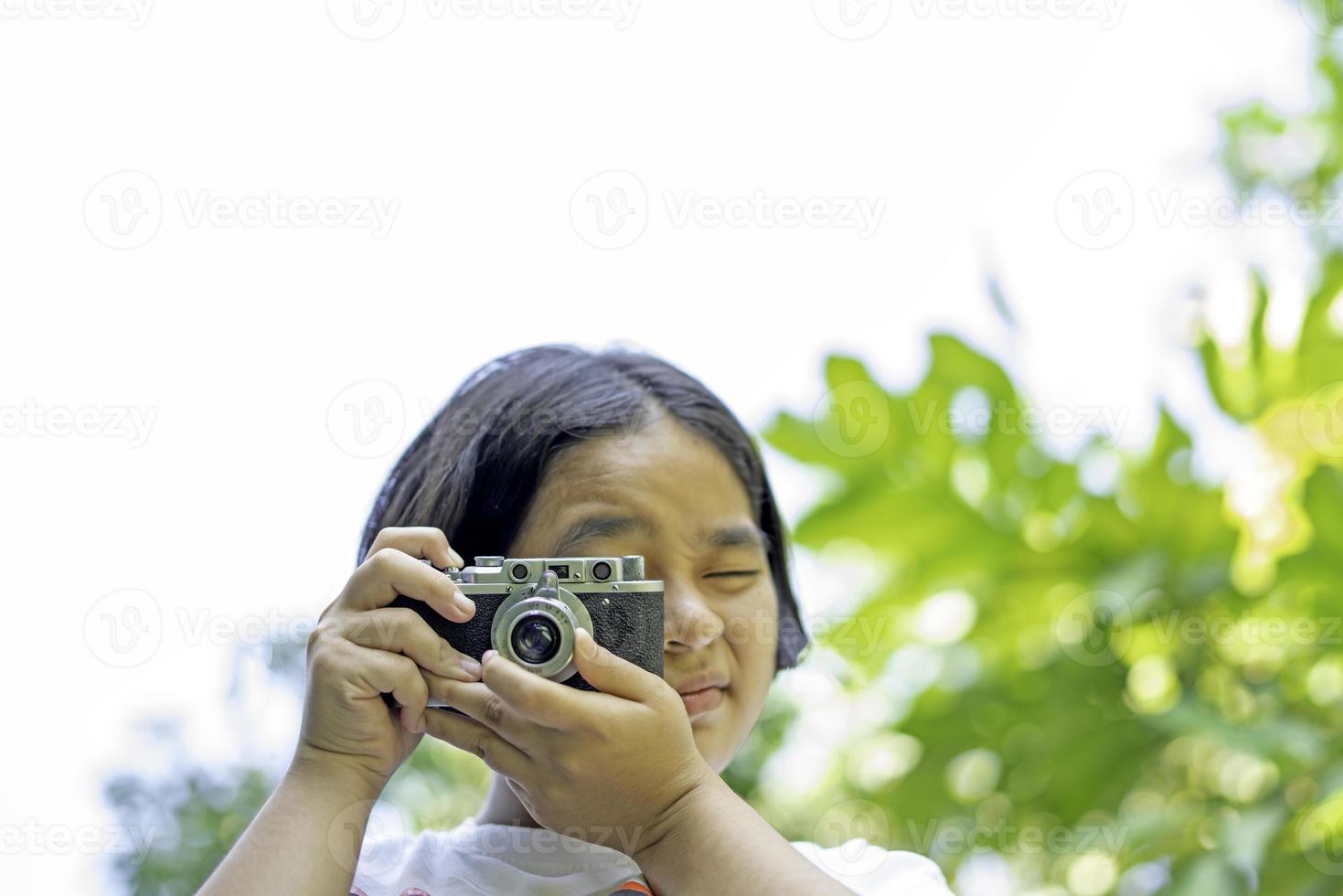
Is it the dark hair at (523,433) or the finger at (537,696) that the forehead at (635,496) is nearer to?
the dark hair at (523,433)

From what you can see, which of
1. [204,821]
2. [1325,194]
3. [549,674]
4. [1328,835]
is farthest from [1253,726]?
[204,821]

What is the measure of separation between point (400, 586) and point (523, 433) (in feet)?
0.72

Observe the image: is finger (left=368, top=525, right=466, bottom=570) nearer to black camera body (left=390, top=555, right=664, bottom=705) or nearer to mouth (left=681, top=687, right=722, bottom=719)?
black camera body (left=390, top=555, right=664, bottom=705)

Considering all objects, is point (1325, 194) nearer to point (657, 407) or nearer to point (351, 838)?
point (657, 407)

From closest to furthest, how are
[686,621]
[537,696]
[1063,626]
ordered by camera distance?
[537,696] < [686,621] < [1063,626]

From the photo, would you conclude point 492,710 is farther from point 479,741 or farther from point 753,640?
point 753,640

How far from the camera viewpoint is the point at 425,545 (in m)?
0.77

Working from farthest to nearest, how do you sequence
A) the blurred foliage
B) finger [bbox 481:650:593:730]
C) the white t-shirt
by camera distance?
the blurred foliage
the white t-shirt
finger [bbox 481:650:593:730]

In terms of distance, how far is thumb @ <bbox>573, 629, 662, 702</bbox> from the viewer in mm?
707

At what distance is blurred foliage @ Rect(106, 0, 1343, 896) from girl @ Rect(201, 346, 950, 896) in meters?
0.31

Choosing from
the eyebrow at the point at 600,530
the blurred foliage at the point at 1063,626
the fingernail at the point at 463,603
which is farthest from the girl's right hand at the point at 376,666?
the blurred foliage at the point at 1063,626

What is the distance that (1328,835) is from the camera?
1174 mm

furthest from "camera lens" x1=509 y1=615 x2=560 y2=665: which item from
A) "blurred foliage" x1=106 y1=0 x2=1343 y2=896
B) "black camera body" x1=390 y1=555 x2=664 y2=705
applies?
"blurred foliage" x1=106 y1=0 x2=1343 y2=896

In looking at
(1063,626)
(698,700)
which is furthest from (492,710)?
(1063,626)
